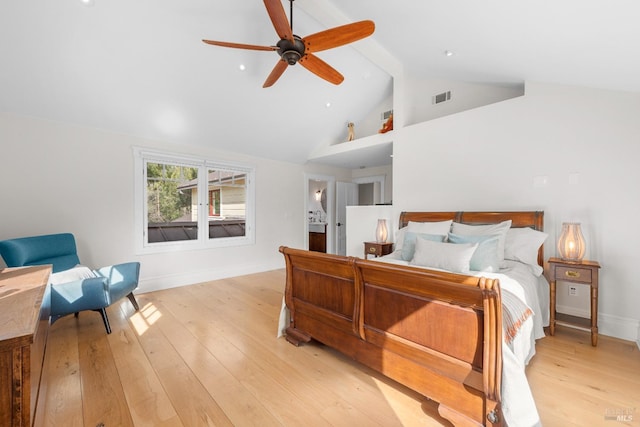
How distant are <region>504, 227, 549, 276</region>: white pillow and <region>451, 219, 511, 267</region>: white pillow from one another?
0.09 m

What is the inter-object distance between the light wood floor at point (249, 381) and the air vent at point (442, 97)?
→ 3323 millimetres

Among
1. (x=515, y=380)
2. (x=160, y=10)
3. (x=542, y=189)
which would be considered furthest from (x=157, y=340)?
(x=542, y=189)

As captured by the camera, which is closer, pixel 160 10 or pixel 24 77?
pixel 160 10

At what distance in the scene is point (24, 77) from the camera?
2.91 meters

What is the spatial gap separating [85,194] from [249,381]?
3.53 m

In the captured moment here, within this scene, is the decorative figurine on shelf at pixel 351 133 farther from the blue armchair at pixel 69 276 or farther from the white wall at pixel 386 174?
the blue armchair at pixel 69 276

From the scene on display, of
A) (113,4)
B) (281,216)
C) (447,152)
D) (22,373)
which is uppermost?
(113,4)

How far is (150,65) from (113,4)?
667 mm

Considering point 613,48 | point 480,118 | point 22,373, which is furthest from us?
point 480,118

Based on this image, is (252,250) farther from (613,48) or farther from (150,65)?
(613,48)

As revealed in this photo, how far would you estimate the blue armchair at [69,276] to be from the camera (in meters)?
2.56

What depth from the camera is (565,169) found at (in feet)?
9.51

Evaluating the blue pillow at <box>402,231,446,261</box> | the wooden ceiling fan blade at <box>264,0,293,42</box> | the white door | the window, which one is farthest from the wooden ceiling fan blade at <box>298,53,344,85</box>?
the white door

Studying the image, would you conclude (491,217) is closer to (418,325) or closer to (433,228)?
(433,228)
